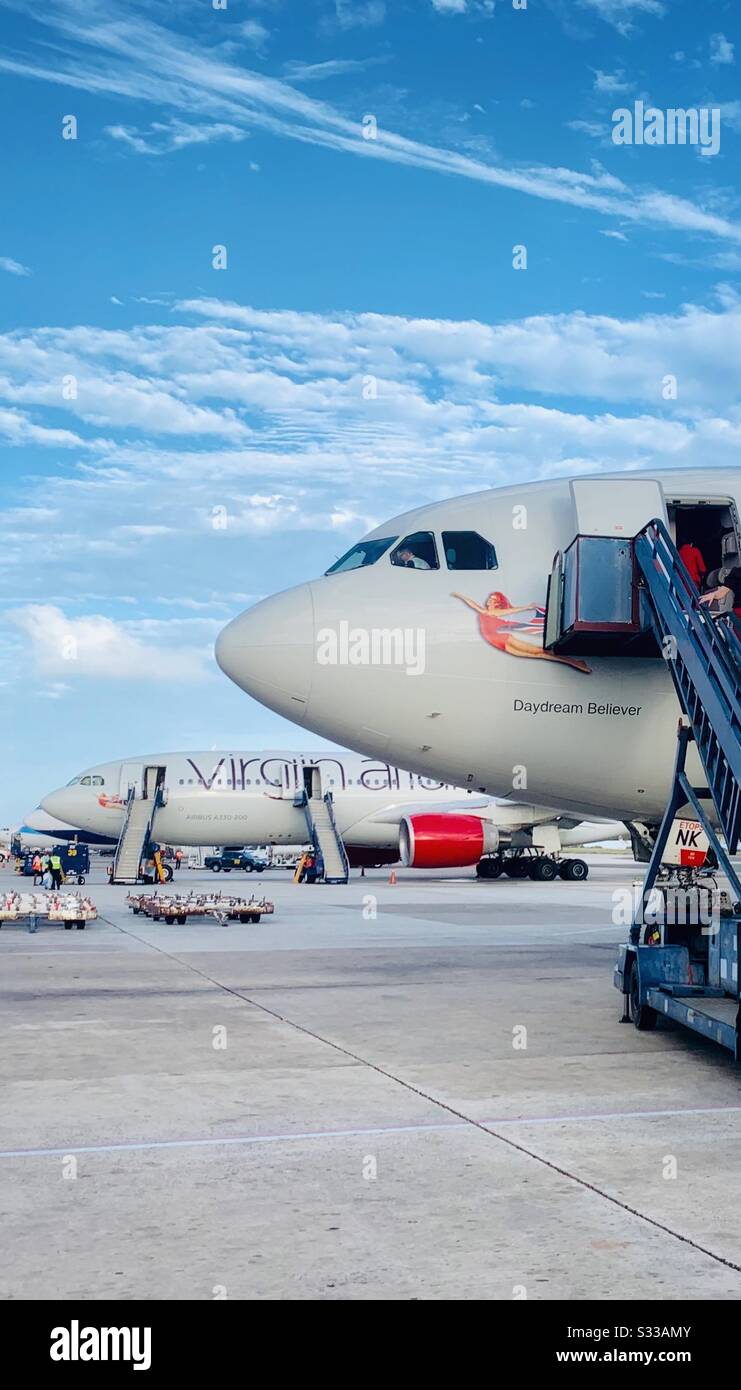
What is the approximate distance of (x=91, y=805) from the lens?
149 feet

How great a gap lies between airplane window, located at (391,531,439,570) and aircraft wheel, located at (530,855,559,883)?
31854mm

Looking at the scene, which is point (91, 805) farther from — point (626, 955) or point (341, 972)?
point (626, 955)

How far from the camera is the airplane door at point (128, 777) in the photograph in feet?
150

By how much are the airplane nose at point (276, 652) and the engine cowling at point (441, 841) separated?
23685 millimetres

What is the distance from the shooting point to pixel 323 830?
41.7m

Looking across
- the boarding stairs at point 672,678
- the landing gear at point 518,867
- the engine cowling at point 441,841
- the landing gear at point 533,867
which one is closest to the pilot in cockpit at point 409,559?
the boarding stairs at point 672,678

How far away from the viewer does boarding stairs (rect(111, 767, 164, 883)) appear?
131ft

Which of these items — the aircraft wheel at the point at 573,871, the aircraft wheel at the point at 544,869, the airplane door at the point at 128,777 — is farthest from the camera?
the airplane door at the point at 128,777

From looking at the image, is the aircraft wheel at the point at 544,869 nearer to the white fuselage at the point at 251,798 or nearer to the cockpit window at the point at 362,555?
the white fuselage at the point at 251,798

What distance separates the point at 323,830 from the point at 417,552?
103 ft

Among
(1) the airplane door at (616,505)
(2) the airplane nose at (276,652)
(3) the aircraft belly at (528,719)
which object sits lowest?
(3) the aircraft belly at (528,719)

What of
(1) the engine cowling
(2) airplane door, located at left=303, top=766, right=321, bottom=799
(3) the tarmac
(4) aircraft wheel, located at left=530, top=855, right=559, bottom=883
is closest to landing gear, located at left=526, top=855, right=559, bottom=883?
(4) aircraft wheel, located at left=530, top=855, right=559, bottom=883

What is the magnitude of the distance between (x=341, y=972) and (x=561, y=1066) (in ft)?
20.6
